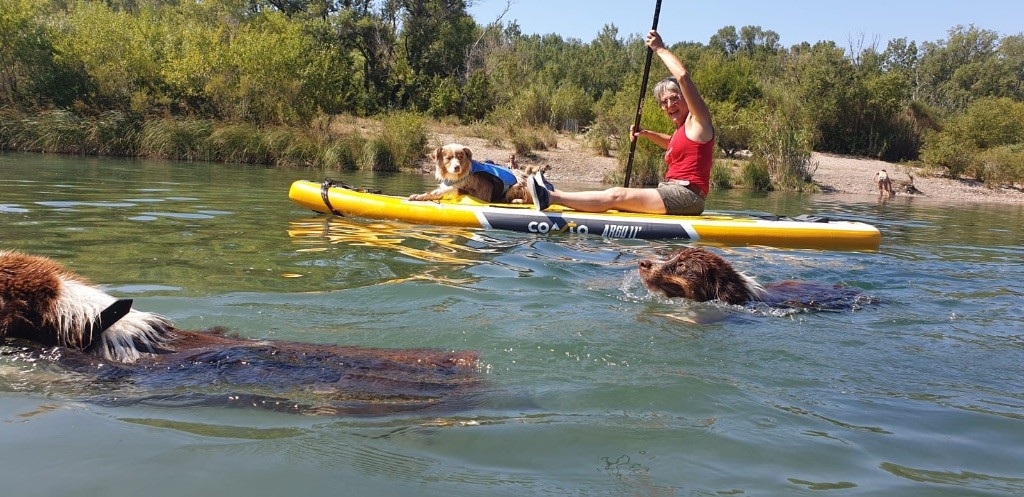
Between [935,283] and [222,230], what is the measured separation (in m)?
7.30

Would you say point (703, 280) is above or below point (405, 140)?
below

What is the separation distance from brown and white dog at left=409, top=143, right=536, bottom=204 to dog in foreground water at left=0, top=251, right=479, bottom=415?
6.75 m

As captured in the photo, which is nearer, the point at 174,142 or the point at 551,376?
the point at 551,376

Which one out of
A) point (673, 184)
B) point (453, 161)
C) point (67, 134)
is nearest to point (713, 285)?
point (673, 184)

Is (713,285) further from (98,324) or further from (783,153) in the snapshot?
(783,153)

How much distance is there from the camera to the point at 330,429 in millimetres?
3078

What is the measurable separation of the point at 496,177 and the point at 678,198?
2.62 m

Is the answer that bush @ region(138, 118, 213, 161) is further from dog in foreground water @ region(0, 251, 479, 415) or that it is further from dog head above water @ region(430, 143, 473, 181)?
dog in foreground water @ region(0, 251, 479, 415)

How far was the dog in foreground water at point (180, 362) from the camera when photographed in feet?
11.1

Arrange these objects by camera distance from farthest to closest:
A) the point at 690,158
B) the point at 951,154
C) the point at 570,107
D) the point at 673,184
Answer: the point at 570,107, the point at 951,154, the point at 673,184, the point at 690,158

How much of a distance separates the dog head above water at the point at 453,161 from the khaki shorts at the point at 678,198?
8.67 feet

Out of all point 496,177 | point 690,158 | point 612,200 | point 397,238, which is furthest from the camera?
point 496,177

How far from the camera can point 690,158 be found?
9.34 metres

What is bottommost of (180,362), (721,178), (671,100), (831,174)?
(180,362)
